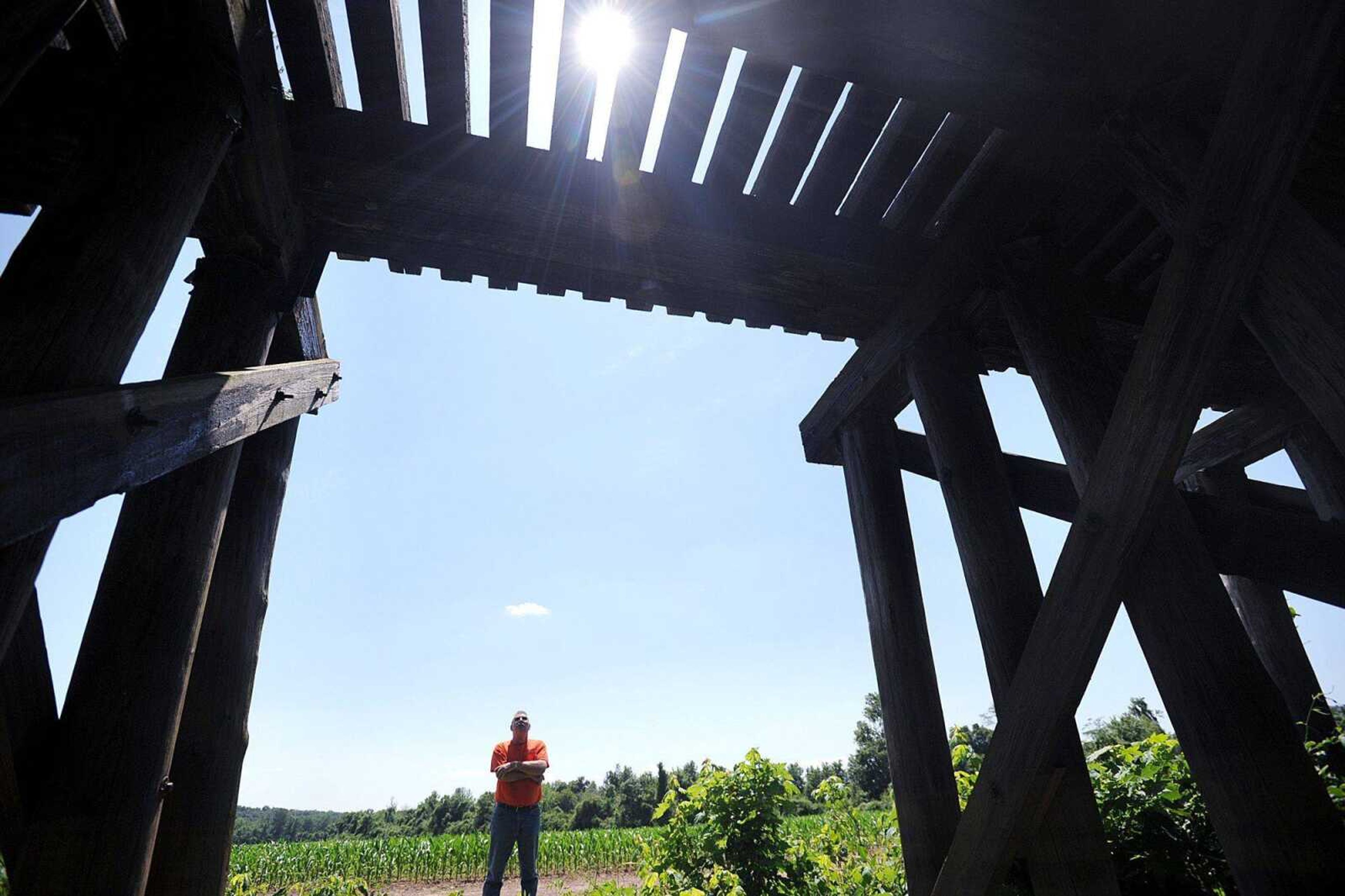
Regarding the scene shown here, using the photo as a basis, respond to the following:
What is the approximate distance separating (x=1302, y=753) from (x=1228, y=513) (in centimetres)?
77

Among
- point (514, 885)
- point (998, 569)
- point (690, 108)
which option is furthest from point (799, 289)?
point (514, 885)

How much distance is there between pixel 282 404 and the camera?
5.86 ft

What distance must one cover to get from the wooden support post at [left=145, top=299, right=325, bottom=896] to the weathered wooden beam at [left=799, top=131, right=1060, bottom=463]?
2283 mm

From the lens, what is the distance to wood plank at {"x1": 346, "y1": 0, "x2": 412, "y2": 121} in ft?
5.61

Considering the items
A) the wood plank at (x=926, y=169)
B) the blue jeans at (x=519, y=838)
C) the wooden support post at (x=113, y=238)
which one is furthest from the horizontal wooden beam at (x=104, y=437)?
the blue jeans at (x=519, y=838)

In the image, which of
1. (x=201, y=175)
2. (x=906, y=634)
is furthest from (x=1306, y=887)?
(x=201, y=175)

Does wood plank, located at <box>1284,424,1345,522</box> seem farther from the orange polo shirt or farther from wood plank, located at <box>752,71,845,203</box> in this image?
the orange polo shirt

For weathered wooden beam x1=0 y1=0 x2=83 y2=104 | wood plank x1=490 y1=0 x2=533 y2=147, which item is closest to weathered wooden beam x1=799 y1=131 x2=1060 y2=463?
wood plank x1=490 y1=0 x2=533 y2=147

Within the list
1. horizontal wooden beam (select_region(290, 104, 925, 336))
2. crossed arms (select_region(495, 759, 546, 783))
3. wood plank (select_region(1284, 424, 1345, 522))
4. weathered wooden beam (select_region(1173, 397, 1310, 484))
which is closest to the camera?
horizontal wooden beam (select_region(290, 104, 925, 336))

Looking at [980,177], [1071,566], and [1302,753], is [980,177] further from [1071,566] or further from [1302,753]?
[1302,753]

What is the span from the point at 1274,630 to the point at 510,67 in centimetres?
479

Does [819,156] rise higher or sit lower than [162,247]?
higher

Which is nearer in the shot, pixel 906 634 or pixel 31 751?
pixel 31 751

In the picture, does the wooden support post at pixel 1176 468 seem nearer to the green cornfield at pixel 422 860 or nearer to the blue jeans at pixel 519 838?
the blue jeans at pixel 519 838
